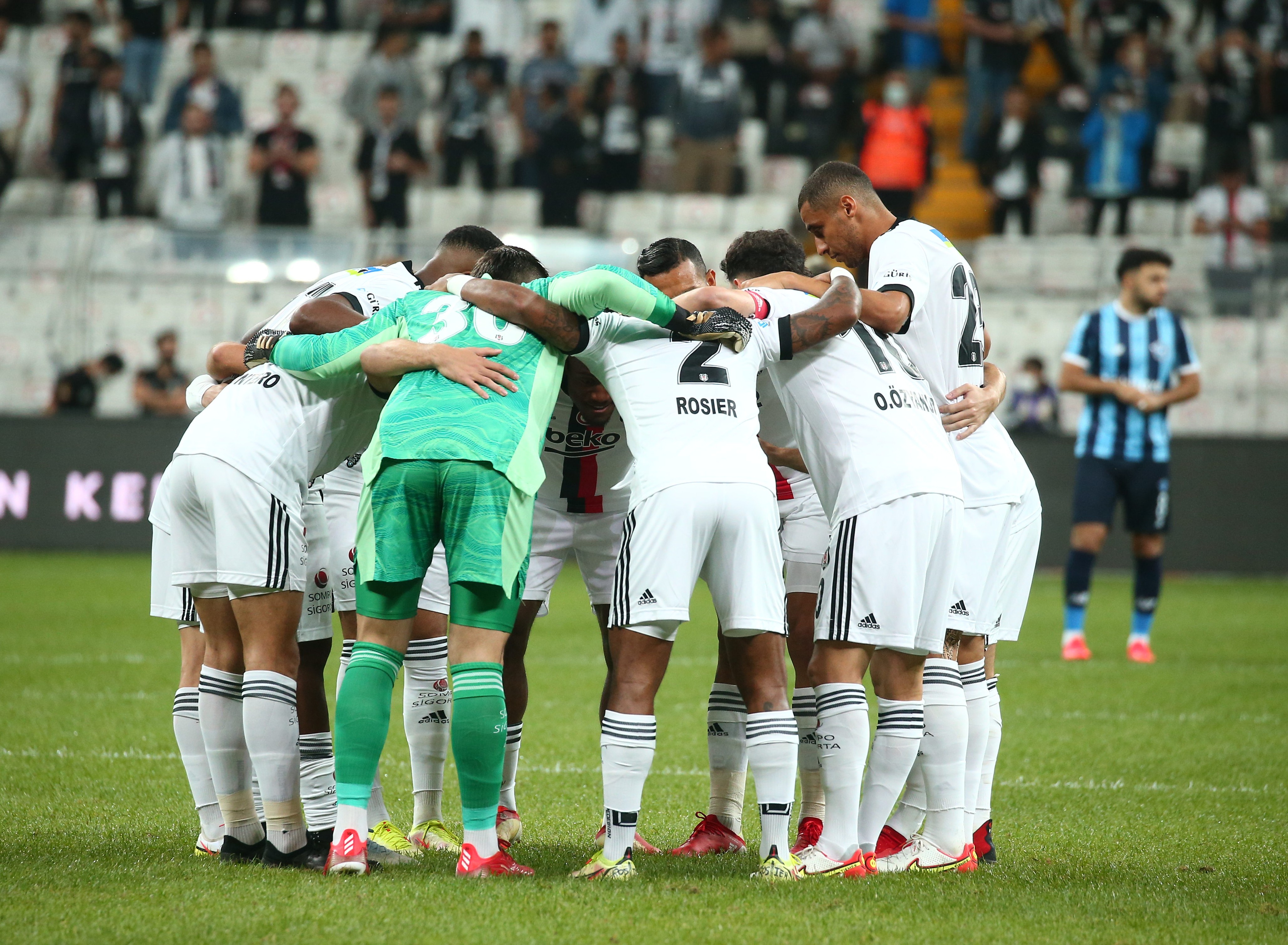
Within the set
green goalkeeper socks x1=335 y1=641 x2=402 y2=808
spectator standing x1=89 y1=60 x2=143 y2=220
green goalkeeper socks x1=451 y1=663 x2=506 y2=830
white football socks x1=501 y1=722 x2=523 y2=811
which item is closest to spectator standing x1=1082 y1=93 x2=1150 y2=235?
spectator standing x1=89 y1=60 x2=143 y2=220

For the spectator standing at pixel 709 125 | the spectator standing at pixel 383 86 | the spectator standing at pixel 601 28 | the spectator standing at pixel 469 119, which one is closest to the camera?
the spectator standing at pixel 709 125

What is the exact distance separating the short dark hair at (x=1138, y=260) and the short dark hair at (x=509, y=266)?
6359mm

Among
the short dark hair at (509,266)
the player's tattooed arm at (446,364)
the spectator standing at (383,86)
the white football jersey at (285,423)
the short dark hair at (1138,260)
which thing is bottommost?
the white football jersey at (285,423)

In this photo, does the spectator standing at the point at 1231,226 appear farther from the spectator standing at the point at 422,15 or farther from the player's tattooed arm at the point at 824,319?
the player's tattooed arm at the point at 824,319

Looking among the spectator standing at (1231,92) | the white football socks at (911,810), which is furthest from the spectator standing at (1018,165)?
the white football socks at (911,810)

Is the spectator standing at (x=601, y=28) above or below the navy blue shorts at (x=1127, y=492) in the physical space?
above

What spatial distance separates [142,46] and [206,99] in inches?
92.8

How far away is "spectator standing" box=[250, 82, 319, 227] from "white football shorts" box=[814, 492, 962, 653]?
14665mm

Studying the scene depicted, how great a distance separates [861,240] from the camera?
521 cm

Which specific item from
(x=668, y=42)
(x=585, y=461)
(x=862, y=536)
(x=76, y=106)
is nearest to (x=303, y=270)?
(x=76, y=106)

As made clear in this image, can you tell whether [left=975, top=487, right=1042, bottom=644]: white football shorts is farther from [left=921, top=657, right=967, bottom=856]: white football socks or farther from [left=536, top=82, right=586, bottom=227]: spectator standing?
[left=536, top=82, right=586, bottom=227]: spectator standing

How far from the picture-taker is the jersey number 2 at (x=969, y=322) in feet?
17.0

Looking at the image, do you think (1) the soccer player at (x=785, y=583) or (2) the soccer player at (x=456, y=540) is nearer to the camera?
(2) the soccer player at (x=456, y=540)

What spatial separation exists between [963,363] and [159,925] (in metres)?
3.28
